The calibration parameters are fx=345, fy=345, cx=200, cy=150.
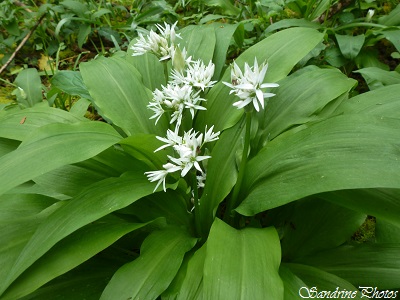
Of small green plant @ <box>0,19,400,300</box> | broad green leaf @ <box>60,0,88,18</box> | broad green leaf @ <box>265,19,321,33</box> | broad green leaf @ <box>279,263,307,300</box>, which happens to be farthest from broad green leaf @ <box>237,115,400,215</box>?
broad green leaf @ <box>60,0,88,18</box>

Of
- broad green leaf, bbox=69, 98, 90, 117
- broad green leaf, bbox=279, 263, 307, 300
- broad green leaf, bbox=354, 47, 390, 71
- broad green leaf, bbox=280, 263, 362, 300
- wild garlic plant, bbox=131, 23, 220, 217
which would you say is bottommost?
broad green leaf, bbox=354, 47, 390, 71

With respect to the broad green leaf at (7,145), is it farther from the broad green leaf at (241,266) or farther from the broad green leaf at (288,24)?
the broad green leaf at (288,24)

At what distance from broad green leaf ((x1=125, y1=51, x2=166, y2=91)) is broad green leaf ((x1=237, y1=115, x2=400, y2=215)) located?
A: 0.94 metres

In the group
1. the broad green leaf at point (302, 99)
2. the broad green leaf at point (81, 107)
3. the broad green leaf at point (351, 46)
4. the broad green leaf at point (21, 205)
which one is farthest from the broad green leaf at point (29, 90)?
the broad green leaf at point (351, 46)

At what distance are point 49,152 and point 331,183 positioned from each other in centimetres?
98

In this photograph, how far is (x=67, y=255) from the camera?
1.23 metres

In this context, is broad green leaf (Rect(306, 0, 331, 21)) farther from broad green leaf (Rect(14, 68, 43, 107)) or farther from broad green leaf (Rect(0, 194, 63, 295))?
broad green leaf (Rect(0, 194, 63, 295))

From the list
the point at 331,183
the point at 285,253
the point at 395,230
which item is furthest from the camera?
the point at 285,253

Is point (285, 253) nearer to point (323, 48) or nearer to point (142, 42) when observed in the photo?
point (142, 42)

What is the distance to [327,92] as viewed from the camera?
160cm

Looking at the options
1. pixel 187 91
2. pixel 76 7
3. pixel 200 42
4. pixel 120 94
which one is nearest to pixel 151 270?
pixel 187 91

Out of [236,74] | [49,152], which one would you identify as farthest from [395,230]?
[49,152]

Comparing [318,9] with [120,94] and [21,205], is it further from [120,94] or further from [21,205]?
[21,205]

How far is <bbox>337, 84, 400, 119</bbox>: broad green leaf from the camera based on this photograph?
1.45 m
